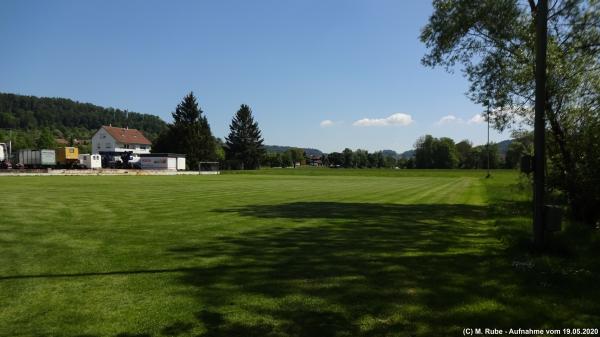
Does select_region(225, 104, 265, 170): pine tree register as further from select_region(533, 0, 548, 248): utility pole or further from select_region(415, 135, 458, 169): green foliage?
select_region(533, 0, 548, 248): utility pole

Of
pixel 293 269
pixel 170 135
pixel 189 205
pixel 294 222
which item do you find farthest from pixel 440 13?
pixel 170 135

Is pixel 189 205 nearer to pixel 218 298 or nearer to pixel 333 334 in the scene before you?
pixel 218 298

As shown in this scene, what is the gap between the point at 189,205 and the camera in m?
19.5

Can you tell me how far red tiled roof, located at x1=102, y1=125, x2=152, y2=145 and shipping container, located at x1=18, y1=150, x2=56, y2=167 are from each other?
6405 cm

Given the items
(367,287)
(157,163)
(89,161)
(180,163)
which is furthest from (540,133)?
(180,163)

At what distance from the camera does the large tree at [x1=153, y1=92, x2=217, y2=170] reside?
106m

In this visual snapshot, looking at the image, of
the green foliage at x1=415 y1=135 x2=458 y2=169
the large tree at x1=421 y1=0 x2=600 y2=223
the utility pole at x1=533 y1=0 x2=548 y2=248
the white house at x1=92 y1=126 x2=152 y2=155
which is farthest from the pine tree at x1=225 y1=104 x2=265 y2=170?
the utility pole at x1=533 y1=0 x2=548 y2=248

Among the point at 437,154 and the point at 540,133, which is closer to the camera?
the point at 540,133

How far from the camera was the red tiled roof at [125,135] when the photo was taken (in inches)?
5261

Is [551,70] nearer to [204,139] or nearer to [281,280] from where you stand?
[281,280]

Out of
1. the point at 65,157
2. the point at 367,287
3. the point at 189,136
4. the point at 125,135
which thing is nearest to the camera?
the point at 367,287

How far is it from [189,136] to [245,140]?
73.8 feet

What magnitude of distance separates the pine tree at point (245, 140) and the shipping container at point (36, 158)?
195 ft

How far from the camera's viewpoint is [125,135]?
13800 centimetres
